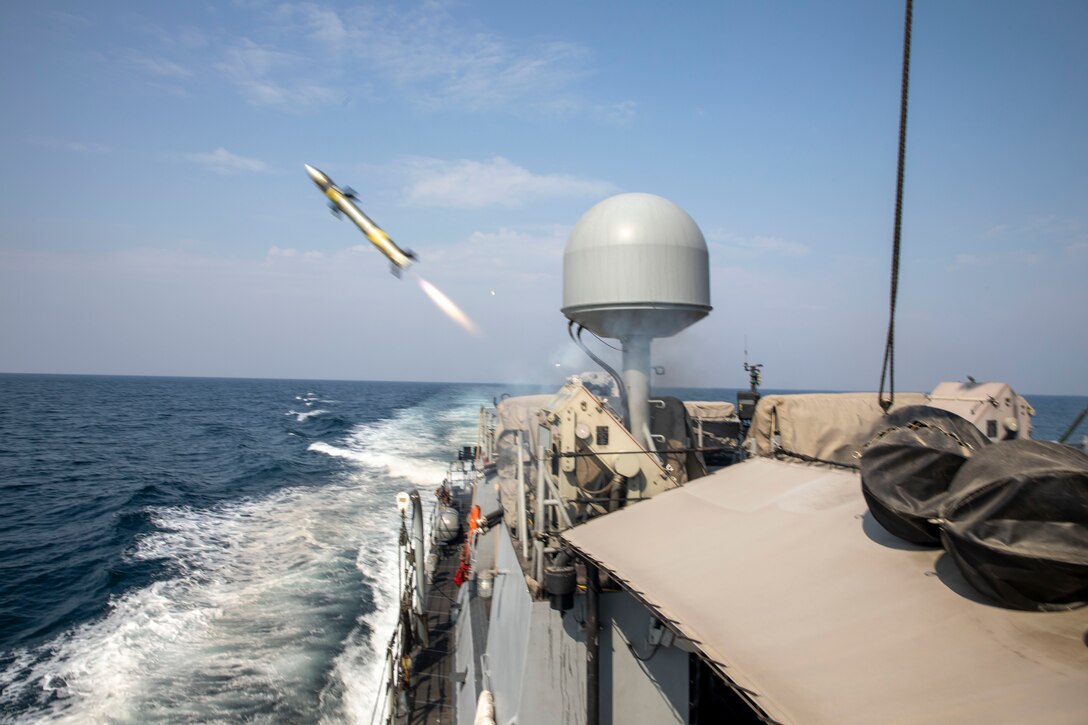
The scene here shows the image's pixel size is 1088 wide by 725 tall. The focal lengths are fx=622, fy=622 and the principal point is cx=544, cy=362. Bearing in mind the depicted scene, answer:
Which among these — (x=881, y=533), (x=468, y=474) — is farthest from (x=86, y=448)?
(x=881, y=533)

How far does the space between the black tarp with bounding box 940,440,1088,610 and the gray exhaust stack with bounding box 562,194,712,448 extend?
267 inches

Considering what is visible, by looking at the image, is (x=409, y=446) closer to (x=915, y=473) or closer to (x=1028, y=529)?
(x=915, y=473)

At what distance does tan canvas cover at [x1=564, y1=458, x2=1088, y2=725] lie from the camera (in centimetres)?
339

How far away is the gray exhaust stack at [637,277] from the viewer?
1048cm

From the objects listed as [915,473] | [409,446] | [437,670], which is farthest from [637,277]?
[409,446]

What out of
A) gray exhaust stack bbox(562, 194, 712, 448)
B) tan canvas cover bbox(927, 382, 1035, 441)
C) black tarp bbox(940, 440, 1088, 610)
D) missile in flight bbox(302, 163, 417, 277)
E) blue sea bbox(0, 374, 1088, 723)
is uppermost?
missile in flight bbox(302, 163, 417, 277)

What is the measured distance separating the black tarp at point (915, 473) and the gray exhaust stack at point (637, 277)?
5767mm

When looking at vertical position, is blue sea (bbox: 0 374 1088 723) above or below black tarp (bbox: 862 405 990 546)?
below

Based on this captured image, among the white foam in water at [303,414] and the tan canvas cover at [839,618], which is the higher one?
the tan canvas cover at [839,618]

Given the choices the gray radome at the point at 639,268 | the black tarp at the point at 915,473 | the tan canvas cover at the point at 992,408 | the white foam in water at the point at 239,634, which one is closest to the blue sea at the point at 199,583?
the white foam in water at the point at 239,634

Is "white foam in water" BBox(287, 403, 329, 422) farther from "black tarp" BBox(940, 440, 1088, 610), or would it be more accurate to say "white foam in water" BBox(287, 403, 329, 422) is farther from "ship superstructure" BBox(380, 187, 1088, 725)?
"black tarp" BBox(940, 440, 1088, 610)

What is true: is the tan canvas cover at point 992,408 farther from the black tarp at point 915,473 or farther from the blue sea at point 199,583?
the blue sea at point 199,583

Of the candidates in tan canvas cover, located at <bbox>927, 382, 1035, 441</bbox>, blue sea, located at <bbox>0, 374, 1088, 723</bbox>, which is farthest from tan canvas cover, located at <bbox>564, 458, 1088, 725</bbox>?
blue sea, located at <bbox>0, 374, 1088, 723</bbox>

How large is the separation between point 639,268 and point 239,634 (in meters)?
15.8
